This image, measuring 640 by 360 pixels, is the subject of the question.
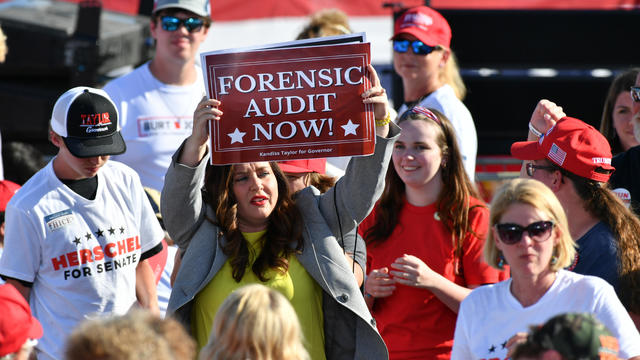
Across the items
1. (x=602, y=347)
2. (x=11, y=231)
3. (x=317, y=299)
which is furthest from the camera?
(x=11, y=231)

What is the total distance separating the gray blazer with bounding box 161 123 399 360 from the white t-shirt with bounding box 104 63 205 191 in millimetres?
1917

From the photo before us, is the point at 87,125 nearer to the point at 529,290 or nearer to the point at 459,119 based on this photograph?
the point at 529,290

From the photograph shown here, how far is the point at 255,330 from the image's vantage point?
9.50 feet

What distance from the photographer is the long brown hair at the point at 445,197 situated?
4414 millimetres

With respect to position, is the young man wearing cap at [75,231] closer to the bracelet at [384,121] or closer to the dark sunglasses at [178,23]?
the bracelet at [384,121]

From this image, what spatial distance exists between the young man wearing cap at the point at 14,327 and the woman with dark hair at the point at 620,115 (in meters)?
3.77

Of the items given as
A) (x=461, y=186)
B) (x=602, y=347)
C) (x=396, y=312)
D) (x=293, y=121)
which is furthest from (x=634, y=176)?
(x=602, y=347)

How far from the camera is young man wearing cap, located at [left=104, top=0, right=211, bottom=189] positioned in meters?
5.74

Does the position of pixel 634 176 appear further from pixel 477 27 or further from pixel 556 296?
pixel 477 27

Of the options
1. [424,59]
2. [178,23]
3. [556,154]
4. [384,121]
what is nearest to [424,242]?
[556,154]

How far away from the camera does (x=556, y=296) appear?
3.44m

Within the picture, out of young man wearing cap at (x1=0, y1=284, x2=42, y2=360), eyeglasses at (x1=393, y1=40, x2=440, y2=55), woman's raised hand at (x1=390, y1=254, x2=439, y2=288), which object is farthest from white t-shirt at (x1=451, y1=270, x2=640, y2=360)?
eyeglasses at (x1=393, y1=40, x2=440, y2=55)

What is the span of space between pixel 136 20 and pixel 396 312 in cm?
488

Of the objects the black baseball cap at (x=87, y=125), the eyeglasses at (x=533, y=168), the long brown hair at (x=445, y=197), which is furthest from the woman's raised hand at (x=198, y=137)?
the eyeglasses at (x=533, y=168)
